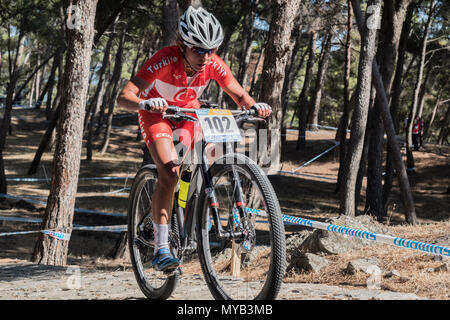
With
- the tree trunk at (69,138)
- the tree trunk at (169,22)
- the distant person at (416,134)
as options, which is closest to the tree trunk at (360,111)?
the tree trunk at (169,22)

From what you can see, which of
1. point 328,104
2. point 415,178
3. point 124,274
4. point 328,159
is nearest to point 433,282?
point 124,274

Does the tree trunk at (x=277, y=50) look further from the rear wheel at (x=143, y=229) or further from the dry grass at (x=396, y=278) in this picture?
the rear wheel at (x=143, y=229)

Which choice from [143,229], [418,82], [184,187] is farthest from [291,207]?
[184,187]

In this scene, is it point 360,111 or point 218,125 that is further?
point 360,111

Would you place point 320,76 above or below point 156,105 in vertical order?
above

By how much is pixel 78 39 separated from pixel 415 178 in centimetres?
1830

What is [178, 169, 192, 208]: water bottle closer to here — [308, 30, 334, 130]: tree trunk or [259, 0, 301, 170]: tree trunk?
[259, 0, 301, 170]: tree trunk

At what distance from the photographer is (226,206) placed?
12.0 ft

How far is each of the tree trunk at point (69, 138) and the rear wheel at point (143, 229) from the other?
12.3 ft

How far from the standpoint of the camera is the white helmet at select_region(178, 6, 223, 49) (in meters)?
3.72

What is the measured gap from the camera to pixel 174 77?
416 centimetres

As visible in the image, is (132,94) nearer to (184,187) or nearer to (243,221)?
(184,187)

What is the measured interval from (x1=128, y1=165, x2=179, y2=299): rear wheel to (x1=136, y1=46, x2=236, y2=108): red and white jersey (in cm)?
68

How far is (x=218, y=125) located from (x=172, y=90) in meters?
0.74
